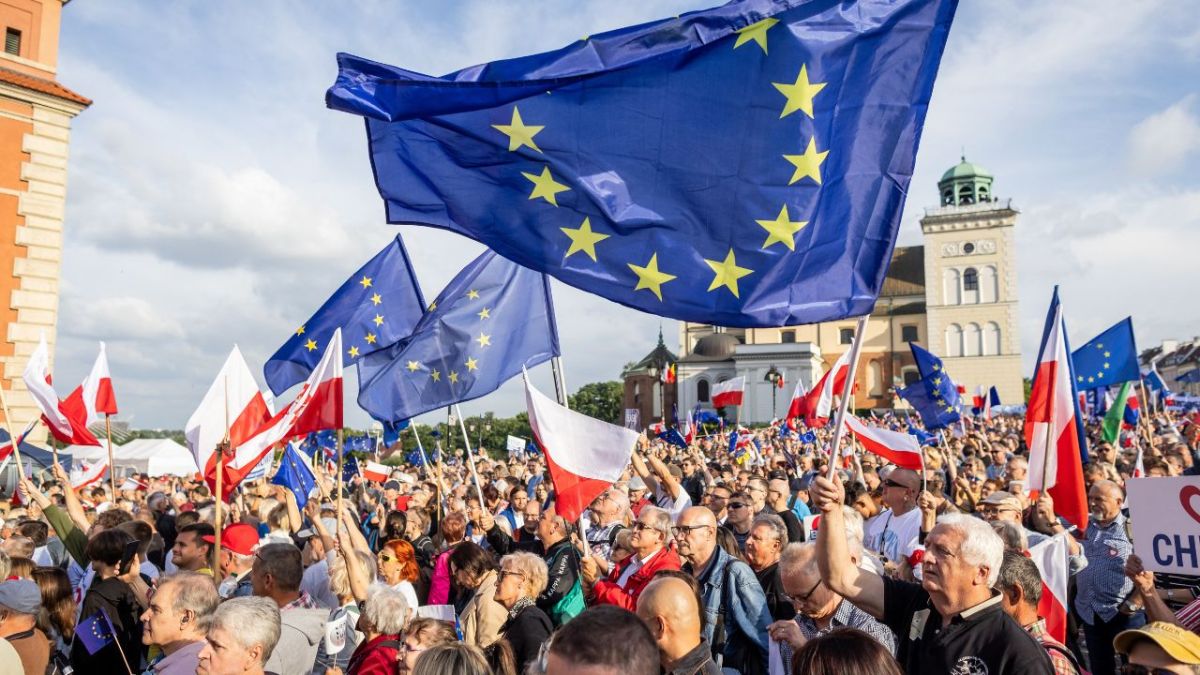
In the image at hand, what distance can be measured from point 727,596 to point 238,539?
3.83 m

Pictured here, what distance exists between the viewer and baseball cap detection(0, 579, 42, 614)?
492 centimetres

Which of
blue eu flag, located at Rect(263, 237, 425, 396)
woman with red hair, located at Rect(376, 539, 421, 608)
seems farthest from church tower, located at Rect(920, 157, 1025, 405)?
woman with red hair, located at Rect(376, 539, 421, 608)

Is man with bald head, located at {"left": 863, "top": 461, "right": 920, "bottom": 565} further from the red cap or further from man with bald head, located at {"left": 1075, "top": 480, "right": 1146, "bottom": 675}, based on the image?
the red cap

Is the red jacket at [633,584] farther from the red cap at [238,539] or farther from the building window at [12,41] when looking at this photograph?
the building window at [12,41]

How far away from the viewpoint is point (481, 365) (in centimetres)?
955

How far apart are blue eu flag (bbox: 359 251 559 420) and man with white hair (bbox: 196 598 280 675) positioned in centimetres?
516

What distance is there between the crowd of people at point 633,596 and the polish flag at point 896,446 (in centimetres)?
70

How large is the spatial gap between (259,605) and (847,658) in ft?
9.14

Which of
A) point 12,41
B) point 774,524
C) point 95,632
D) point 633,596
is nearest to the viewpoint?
point 95,632

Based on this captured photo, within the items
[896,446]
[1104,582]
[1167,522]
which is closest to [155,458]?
[896,446]

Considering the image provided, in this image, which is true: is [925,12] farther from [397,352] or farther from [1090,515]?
[397,352]

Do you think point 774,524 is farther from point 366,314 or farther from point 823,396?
point 823,396

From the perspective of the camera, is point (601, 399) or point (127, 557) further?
point (601, 399)

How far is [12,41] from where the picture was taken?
2595cm
